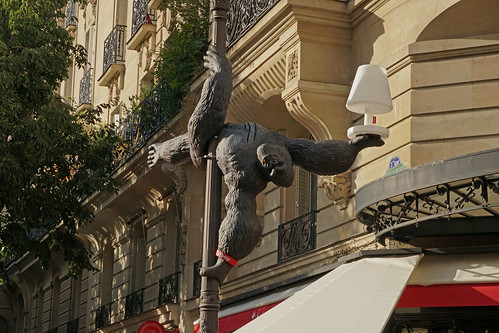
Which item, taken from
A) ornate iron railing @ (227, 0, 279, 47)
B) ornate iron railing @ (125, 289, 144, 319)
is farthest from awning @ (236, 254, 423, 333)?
ornate iron railing @ (125, 289, 144, 319)

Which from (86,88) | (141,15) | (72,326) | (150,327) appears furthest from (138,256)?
(86,88)

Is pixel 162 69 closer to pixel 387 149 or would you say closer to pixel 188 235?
pixel 188 235

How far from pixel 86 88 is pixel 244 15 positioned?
16.6 m

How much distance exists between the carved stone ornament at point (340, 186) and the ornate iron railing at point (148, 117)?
6261 mm

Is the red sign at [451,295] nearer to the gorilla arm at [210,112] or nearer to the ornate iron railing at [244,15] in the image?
the gorilla arm at [210,112]

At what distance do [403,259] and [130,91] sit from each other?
15.8 meters

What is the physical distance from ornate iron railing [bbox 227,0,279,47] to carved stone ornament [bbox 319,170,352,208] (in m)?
2.38

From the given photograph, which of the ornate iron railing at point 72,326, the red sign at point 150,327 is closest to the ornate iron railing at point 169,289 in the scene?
the red sign at point 150,327

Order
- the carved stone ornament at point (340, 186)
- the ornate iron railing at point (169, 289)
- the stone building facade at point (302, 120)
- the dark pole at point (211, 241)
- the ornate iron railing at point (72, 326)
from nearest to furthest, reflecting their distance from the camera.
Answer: the dark pole at point (211, 241)
the stone building facade at point (302, 120)
the carved stone ornament at point (340, 186)
the ornate iron railing at point (169, 289)
the ornate iron railing at point (72, 326)

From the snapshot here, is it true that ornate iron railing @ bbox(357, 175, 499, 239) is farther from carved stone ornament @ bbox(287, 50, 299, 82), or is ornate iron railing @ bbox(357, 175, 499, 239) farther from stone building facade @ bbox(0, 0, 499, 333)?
carved stone ornament @ bbox(287, 50, 299, 82)

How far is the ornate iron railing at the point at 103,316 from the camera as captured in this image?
81.4 ft

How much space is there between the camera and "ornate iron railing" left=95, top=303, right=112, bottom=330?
24.8 meters

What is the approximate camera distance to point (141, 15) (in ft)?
75.6

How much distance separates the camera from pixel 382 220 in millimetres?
10180
